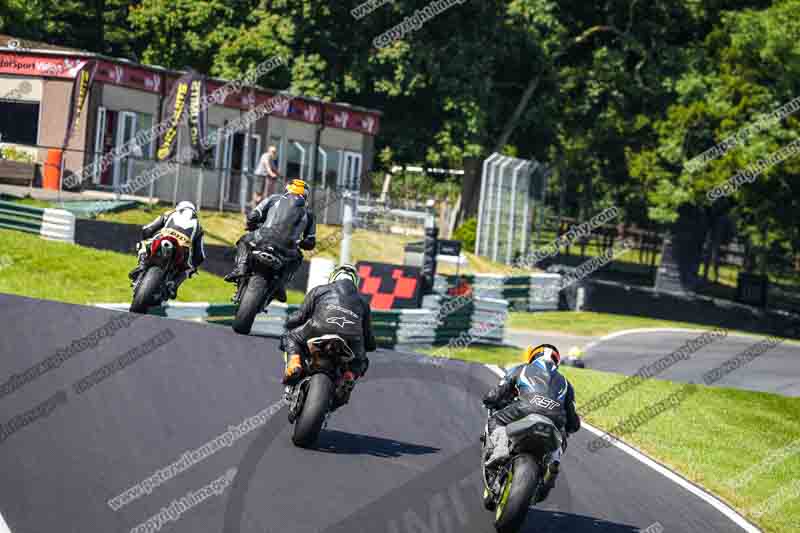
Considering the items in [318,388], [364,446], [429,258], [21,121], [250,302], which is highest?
[21,121]

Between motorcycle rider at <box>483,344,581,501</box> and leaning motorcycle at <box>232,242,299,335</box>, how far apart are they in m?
5.91

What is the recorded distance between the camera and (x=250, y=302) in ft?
48.6

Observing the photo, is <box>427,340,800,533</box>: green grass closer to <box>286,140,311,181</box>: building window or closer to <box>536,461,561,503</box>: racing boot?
<box>536,461,561,503</box>: racing boot

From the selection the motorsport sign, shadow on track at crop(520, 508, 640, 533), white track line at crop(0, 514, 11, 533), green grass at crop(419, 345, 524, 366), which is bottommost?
Result: green grass at crop(419, 345, 524, 366)

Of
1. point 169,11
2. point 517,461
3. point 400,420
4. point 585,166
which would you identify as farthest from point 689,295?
point 517,461

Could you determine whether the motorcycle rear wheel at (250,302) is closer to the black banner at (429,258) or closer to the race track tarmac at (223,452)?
the race track tarmac at (223,452)

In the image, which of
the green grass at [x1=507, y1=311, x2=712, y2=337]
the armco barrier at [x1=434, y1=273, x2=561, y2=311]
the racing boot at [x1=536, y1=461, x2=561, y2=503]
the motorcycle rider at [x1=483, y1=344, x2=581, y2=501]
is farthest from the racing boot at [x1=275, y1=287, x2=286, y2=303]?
the green grass at [x1=507, y1=311, x2=712, y2=337]

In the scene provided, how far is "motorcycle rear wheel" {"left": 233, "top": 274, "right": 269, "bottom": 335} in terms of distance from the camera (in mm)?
14820

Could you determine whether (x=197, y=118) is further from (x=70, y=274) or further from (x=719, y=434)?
(x=719, y=434)

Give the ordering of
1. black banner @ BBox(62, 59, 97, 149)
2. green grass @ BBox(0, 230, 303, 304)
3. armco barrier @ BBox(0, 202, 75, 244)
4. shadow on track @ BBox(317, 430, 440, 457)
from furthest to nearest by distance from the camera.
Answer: black banner @ BBox(62, 59, 97, 149), armco barrier @ BBox(0, 202, 75, 244), green grass @ BBox(0, 230, 303, 304), shadow on track @ BBox(317, 430, 440, 457)

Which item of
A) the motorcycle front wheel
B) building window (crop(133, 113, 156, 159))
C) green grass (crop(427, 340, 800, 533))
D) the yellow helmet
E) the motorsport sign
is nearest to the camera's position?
the motorcycle front wheel

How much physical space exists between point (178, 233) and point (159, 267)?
0.47 m

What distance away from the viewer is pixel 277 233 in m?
15.1

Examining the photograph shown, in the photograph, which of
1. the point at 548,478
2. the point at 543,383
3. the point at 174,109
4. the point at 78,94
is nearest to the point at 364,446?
the point at 543,383
